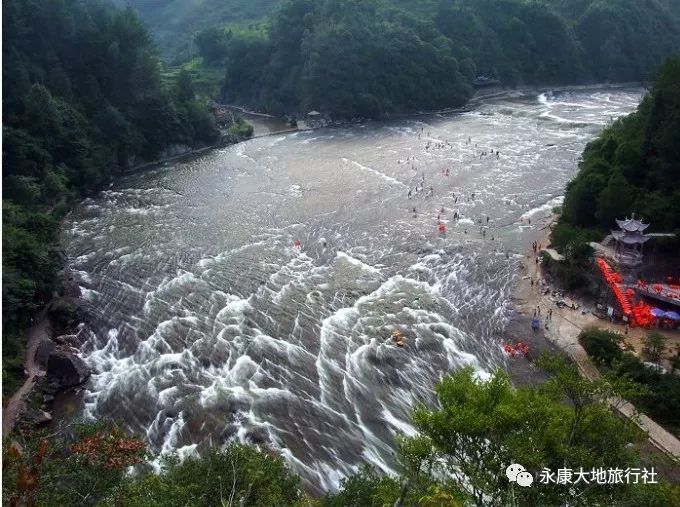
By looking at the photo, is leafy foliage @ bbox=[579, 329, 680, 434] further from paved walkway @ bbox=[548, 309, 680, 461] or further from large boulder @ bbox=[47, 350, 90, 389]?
large boulder @ bbox=[47, 350, 90, 389]

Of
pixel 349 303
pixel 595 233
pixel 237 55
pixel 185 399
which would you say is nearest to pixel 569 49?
pixel 237 55

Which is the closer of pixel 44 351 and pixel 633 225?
pixel 44 351

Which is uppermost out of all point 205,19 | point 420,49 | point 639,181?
point 205,19

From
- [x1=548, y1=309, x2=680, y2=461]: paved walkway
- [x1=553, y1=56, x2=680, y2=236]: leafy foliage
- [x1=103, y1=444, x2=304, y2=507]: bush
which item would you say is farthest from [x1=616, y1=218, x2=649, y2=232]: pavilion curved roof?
[x1=103, y1=444, x2=304, y2=507]: bush

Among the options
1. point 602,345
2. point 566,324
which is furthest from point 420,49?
point 602,345

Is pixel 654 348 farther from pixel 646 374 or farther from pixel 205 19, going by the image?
pixel 205 19

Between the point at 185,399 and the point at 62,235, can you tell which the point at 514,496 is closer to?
the point at 185,399
